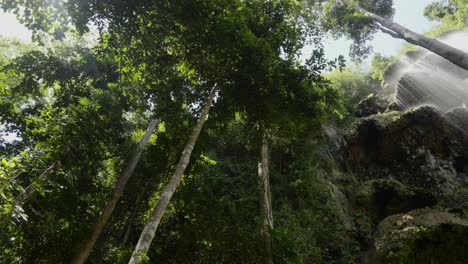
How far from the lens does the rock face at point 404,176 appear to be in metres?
9.12

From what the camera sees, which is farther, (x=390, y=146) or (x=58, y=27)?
(x=390, y=146)

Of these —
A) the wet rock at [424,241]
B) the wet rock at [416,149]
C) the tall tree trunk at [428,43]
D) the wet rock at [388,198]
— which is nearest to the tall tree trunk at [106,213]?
the wet rock at [424,241]

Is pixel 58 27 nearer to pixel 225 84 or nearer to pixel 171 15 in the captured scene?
pixel 171 15

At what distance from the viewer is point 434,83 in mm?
21578

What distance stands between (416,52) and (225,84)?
24953 mm

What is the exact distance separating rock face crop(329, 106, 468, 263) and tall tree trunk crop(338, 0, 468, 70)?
396 cm

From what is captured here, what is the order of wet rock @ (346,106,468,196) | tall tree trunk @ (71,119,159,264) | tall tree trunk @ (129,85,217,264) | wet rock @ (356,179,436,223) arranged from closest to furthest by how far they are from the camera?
1. tall tree trunk @ (129,85,217,264)
2. tall tree trunk @ (71,119,159,264)
3. wet rock @ (356,179,436,223)
4. wet rock @ (346,106,468,196)

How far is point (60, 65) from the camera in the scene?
13.2 m

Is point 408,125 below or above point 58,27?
above

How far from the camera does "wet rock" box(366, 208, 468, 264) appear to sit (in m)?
7.80

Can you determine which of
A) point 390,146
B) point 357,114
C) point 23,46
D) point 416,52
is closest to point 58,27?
point 23,46

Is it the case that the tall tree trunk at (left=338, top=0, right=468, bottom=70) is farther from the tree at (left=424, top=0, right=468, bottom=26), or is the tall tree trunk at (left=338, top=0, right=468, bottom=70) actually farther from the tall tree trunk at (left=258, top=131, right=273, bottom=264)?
the tall tree trunk at (left=258, top=131, right=273, bottom=264)

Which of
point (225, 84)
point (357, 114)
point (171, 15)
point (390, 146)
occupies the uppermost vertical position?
point (357, 114)

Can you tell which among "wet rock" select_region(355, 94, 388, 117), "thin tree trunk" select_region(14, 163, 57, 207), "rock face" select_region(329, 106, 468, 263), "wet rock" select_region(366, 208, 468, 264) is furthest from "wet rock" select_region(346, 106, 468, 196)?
"thin tree trunk" select_region(14, 163, 57, 207)
